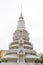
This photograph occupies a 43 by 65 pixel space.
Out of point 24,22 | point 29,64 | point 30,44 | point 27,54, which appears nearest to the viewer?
point 29,64

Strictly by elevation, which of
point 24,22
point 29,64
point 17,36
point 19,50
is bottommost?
point 29,64

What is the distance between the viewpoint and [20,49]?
78.5 feet

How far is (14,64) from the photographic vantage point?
75.8 feet

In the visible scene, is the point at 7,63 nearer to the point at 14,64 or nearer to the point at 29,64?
the point at 14,64

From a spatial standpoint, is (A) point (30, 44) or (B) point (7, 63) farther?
(A) point (30, 44)

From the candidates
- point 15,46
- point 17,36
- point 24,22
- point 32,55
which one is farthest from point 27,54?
point 24,22

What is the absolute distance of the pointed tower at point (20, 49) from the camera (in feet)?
78.3

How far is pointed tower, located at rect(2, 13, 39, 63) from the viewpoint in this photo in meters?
23.9

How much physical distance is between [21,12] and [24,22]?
5.87ft

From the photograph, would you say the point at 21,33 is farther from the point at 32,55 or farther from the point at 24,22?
the point at 32,55

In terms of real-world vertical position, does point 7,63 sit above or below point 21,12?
below

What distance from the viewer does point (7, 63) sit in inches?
913

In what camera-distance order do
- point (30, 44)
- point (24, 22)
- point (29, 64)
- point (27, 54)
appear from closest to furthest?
point (29, 64) < point (27, 54) < point (30, 44) < point (24, 22)

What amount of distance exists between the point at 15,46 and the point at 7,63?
3572 mm
